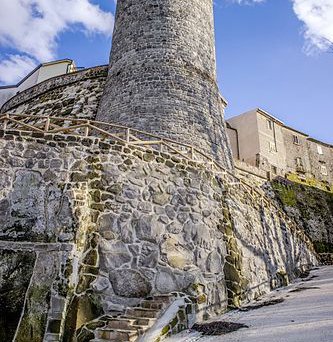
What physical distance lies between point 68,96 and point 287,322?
591 inches

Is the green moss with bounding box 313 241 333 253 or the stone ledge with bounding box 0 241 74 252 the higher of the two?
the green moss with bounding box 313 241 333 253

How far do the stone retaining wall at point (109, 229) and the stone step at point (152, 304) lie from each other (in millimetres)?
199

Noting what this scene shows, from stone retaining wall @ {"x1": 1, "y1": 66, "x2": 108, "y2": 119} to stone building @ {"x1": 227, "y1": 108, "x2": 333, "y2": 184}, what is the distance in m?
16.6

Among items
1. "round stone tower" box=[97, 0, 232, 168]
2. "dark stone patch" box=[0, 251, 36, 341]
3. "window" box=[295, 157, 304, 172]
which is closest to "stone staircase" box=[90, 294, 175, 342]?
"dark stone patch" box=[0, 251, 36, 341]

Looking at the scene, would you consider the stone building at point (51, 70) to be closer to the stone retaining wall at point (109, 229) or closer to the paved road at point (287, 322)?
the stone retaining wall at point (109, 229)

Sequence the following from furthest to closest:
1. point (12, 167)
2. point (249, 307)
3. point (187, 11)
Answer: point (187, 11)
point (249, 307)
point (12, 167)

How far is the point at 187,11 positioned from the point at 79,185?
1043cm

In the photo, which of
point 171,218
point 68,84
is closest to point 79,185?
point 171,218

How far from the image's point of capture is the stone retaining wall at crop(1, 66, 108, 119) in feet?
53.2

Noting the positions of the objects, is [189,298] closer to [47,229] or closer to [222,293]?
[222,293]

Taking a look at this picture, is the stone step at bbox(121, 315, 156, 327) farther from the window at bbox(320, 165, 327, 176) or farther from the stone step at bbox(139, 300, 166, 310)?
the window at bbox(320, 165, 327, 176)

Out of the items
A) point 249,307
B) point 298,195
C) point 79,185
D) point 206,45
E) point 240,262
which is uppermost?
point 206,45

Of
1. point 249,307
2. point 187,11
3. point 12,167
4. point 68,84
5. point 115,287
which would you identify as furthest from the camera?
point 68,84

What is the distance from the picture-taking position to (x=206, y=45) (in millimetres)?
14961
